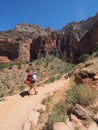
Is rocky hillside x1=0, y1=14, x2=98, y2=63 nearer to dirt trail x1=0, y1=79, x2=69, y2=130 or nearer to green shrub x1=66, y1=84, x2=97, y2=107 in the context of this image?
dirt trail x1=0, y1=79, x2=69, y2=130

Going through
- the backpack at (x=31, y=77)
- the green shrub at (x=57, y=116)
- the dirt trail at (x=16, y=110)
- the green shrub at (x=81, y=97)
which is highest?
the backpack at (x=31, y=77)

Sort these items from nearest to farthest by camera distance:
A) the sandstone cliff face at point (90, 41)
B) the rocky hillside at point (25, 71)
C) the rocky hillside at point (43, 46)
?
the rocky hillside at point (25, 71), the sandstone cliff face at point (90, 41), the rocky hillside at point (43, 46)

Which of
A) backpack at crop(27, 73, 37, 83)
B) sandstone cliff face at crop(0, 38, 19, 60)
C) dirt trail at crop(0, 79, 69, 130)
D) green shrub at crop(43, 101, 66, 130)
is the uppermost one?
sandstone cliff face at crop(0, 38, 19, 60)

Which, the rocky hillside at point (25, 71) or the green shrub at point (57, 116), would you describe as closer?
the green shrub at point (57, 116)

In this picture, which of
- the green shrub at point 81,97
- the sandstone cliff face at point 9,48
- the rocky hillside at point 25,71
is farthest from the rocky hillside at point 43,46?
the green shrub at point 81,97

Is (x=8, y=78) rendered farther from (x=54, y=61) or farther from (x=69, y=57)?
(x=69, y=57)

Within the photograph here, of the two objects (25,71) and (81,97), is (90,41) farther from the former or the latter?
(81,97)

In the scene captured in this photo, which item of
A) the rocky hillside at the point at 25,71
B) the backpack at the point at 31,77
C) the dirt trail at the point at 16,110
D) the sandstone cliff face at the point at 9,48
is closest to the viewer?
the dirt trail at the point at 16,110

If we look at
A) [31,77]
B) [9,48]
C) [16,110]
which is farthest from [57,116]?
[9,48]

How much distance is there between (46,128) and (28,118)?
4.66ft

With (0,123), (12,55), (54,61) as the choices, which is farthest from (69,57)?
(0,123)

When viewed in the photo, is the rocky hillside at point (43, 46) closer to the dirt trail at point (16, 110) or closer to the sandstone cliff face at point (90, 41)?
the sandstone cliff face at point (90, 41)

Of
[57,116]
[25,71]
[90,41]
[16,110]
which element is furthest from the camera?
[90,41]

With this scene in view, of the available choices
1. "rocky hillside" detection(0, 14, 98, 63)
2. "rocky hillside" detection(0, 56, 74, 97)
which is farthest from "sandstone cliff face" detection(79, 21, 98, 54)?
"rocky hillside" detection(0, 56, 74, 97)
